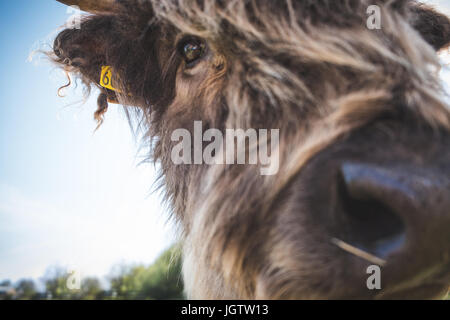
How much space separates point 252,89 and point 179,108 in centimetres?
70

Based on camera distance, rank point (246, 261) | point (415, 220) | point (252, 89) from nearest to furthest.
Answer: point (415, 220), point (246, 261), point (252, 89)

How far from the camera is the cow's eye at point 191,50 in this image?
2.30m

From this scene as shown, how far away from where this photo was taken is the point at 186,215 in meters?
2.48

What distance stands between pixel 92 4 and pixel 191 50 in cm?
104

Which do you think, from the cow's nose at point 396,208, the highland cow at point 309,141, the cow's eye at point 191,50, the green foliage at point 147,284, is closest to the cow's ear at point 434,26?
the highland cow at point 309,141

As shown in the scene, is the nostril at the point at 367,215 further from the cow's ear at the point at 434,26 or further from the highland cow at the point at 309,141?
the cow's ear at the point at 434,26

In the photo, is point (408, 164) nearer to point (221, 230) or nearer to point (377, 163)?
point (377, 163)

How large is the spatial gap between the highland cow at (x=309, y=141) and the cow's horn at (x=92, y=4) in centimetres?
26

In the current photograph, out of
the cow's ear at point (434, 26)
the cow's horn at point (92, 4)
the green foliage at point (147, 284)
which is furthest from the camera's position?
the green foliage at point (147, 284)

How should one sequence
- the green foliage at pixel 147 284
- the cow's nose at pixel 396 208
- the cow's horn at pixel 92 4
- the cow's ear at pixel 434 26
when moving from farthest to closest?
the green foliage at pixel 147 284
the cow's ear at pixel 434 26
the cow's horn at pixel 92 4
the cow's nose at pixel 396 208
